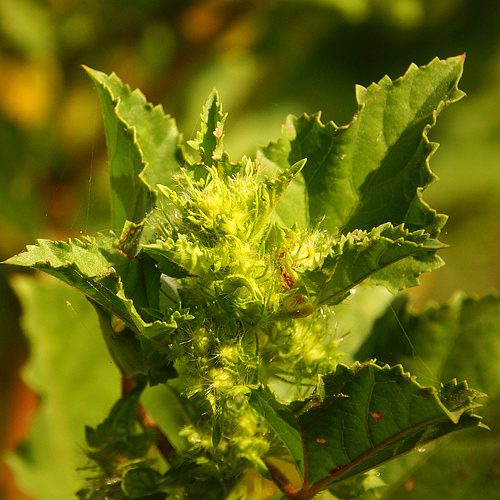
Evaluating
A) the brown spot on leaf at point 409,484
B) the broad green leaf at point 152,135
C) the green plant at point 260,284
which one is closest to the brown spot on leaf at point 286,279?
the green plant at point 260,284

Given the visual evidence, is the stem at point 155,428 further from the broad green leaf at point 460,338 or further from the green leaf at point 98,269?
the broad green leaf at point 460,338

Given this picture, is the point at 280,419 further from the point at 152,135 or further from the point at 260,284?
the point at 152,135

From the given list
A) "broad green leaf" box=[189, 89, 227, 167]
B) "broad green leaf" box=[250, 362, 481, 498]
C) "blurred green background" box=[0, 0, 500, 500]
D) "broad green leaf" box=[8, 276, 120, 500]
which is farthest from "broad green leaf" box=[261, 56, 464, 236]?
"blurred green background" box=[0, 0, 500, 500]

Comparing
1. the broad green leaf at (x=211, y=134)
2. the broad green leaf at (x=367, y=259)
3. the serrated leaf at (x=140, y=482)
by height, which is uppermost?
the broad green leaf at (x=211, y=134)

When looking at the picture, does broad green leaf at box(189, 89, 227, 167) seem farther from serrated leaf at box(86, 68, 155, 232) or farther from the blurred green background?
the blurred green background

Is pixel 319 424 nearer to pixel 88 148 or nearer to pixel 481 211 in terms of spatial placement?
pixel 88 148
